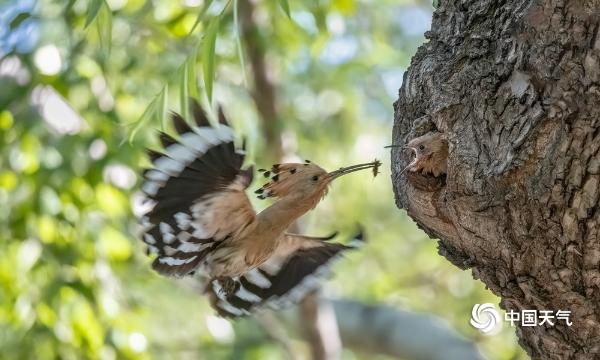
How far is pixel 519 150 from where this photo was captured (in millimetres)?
1451

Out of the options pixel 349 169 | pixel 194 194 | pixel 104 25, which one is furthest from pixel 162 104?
pixel 349 169

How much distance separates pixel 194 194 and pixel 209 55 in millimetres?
426

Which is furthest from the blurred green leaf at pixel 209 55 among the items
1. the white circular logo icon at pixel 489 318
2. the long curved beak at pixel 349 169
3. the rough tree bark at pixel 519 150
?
the white circular logo icon at pixel 489 318

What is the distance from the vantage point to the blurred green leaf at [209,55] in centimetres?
163

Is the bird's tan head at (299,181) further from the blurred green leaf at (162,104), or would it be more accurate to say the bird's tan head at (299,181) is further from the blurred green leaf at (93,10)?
the blurred green leaf at (93,10)

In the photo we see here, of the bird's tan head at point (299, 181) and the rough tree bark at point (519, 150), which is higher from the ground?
the bird's tan head at point (299, 181)

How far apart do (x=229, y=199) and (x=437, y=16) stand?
64 cm

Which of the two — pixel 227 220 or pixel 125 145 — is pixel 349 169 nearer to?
pixel 227 220

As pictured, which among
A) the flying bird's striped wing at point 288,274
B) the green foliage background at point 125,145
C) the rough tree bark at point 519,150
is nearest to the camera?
the rough tree bark at point 519,150

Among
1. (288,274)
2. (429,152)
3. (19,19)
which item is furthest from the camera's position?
(288,274)

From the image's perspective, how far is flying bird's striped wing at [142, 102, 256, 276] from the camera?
1.94 meters

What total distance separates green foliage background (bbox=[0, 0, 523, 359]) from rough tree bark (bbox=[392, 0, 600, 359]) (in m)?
0.69

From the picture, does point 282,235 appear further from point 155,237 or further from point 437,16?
point 437,16

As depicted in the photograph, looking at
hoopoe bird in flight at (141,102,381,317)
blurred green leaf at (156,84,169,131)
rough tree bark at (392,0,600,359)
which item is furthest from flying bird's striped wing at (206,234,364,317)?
rough tree bark at (392,0,600,359)
